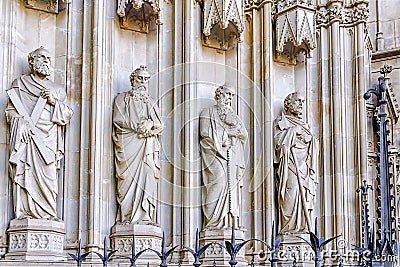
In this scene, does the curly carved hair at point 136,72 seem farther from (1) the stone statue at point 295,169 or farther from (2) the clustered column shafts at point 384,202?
(2) the clustered column shafts at point 384,202

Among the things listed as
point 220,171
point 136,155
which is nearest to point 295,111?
point 220,171

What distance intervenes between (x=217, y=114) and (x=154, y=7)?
6.84 ft

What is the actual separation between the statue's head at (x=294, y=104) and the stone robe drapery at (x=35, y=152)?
14.1ft

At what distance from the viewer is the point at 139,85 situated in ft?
43.6

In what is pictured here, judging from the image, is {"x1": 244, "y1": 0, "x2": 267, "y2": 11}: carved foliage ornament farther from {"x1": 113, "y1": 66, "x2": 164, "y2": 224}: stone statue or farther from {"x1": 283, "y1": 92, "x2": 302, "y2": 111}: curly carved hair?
{"x1": 113, "y1": 66, "x2": 164, "y2": 224}: stone statue

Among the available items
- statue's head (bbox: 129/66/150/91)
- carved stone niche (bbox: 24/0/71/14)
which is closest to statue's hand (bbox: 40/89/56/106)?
statue's head (bbox: 129/66/150/91)

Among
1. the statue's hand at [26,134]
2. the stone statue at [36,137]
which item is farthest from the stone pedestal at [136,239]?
the statue's hand at [26,134]

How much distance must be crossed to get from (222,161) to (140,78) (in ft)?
6.41

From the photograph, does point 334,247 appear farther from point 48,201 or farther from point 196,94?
point 48,201

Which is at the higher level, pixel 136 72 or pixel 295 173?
pixel 136 72

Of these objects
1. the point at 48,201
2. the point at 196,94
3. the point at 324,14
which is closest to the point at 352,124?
the point at 324,14

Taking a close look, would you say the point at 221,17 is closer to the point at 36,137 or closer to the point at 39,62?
the point at 39,62

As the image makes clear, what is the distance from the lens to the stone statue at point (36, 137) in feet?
39.4

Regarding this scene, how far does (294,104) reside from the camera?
14898mm
